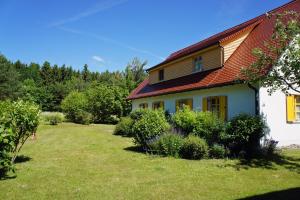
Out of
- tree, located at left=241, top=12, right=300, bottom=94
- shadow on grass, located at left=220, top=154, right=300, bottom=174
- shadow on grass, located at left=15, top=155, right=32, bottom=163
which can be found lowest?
shadow on grass, located at left=15, top=155, right=32, bottom=163

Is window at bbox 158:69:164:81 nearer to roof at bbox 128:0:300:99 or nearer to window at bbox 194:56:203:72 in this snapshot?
roof at bbox 128:0:300:99

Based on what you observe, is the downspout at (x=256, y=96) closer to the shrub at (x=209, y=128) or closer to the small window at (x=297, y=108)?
the shrub at (x=209, y=128)

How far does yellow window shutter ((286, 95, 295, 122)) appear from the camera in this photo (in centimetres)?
1297

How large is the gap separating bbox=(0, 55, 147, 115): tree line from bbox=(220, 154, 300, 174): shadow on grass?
929 inches

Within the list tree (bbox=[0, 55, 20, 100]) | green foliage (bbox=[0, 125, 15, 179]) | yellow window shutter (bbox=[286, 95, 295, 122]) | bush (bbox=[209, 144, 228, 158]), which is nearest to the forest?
tree (bbox=[0, 55, 20, 100])

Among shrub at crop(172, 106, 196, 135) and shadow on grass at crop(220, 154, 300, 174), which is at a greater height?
shrub at crop(172, 106, 196, 135)

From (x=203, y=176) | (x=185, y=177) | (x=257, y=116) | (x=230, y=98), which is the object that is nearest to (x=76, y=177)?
(x=185, y=177)

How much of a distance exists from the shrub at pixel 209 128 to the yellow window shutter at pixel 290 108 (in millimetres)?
3501

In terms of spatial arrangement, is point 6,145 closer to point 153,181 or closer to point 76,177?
point 76,177

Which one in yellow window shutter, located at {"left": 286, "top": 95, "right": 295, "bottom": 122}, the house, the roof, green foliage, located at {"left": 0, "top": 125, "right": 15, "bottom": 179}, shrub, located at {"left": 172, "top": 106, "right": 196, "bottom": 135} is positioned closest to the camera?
green foliage, located at {"left": 0, "top": 125, "right": 15, "bottom": 179}

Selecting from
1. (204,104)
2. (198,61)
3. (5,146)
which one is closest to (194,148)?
(204,104)

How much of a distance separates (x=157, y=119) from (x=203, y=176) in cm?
448

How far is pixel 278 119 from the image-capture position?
1271 cm

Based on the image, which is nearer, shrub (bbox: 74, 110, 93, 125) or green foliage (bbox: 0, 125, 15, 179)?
green foliage (bbox: 0, 125, 15, 179)
